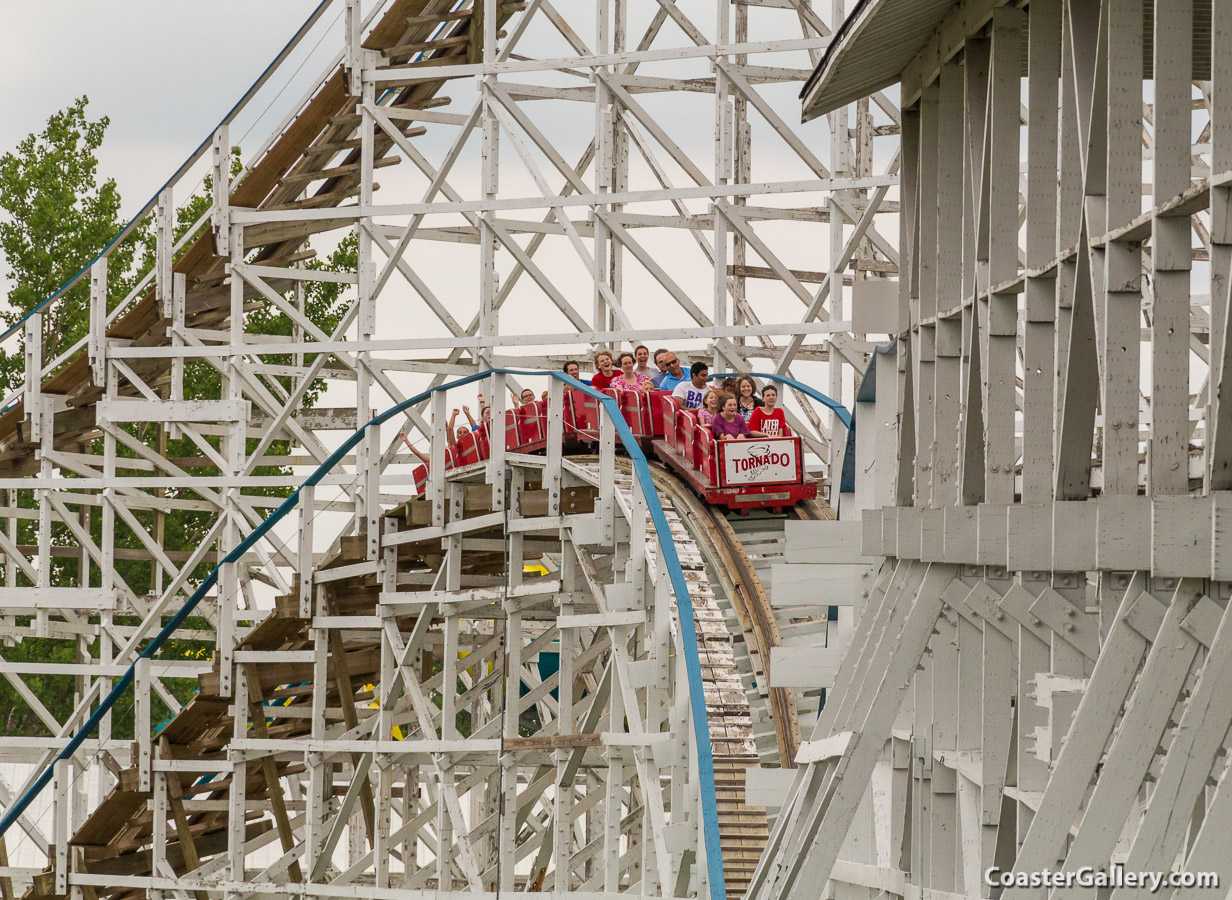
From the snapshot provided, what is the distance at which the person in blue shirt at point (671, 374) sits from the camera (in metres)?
17.5

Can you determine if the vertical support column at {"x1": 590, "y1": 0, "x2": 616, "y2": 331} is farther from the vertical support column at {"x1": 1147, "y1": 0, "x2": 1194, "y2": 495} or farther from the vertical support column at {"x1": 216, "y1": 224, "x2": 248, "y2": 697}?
the vertical support column at {"x1": 1147, "y1": 0, "x2": 1194, "y2": 495}

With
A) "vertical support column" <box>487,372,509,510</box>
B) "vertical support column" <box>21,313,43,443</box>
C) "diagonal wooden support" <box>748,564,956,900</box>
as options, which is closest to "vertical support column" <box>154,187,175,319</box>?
"vertical support column" <box>21,313,43,443</box>

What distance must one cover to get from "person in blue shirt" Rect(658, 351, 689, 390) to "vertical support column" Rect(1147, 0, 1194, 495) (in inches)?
473

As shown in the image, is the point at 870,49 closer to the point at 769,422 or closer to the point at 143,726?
the point at 769,422

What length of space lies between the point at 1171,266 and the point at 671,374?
12.3 m

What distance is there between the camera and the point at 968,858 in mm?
7395

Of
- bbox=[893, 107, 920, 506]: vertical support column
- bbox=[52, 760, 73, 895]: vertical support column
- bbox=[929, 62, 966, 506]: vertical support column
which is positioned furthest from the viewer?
bbox=[52, 760, 73, 895]: vertical support column

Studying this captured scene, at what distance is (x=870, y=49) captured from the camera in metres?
8.57

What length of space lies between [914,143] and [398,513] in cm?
833

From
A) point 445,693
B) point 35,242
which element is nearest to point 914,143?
point 445,693

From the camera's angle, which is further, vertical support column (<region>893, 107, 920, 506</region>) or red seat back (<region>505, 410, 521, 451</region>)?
red seat back (<region>505, 410, 521, 451</region>)

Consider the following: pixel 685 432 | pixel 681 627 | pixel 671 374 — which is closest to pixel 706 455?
pixel 685 432

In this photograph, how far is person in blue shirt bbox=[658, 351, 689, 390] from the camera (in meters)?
17.5

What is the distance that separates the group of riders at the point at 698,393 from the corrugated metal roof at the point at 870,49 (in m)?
5.52
